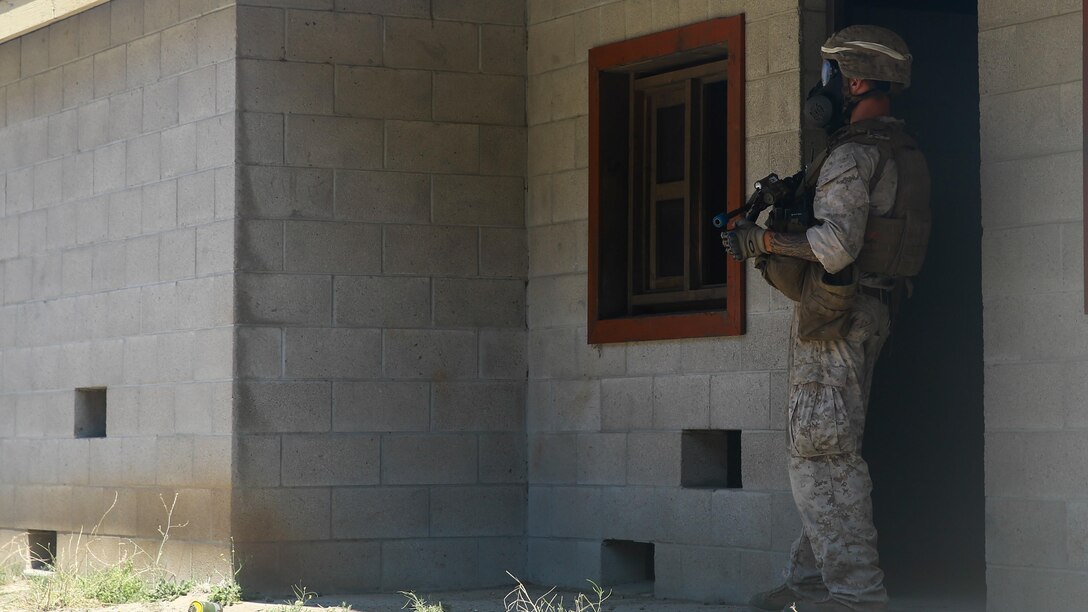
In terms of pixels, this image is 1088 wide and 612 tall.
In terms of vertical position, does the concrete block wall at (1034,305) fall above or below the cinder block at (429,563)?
above

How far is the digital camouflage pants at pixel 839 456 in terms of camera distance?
6055 millimetres

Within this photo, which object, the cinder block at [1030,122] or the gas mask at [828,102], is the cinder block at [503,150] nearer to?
the gas mask at [828,102]

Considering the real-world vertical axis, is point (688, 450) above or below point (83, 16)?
below

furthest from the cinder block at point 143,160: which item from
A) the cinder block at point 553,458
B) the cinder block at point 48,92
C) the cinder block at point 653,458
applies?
the cinder block at point 653,458

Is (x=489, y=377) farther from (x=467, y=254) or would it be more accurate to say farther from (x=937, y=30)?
(x=937, y=30)

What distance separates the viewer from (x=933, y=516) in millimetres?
8109

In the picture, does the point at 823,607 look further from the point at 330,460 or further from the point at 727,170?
the point at 330,460

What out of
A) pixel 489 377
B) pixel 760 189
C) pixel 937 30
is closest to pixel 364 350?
pixel 489 377

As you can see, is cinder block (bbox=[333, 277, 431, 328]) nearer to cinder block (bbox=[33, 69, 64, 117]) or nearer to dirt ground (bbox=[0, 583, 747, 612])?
dirt ground (bbox=[0, 583, 747, 612])

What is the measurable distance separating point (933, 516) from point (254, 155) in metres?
3.80

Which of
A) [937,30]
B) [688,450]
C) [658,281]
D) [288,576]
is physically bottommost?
[288,576]

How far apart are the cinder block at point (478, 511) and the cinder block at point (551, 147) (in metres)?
1.69

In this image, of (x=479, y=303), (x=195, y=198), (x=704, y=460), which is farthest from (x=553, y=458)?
(x=195, y=198)

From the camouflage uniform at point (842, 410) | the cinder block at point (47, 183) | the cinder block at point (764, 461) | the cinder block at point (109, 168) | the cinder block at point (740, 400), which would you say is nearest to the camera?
the camouflage uniform at point (842, 410)
